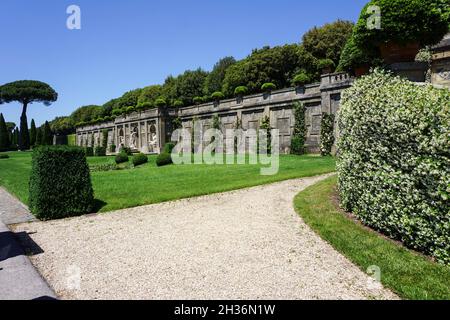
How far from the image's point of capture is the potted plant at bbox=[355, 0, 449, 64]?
991 centimetres

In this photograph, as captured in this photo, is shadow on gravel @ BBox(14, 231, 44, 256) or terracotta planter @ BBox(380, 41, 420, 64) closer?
shadow on gravel @ BBox(14, 231, 44, 256)

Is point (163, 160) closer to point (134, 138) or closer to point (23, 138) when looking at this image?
point (134, 138)

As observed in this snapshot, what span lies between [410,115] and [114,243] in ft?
19.7

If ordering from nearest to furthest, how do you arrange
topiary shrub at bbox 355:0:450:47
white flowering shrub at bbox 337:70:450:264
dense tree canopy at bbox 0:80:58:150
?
white flowering shrub at bbox 337:70:450:264
topiary shrub at bbox 355:0:450:47
dense tree canopy at bbox 0:80:58:150

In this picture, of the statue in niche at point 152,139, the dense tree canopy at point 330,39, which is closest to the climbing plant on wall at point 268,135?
the dense tree canopy at point 330,39

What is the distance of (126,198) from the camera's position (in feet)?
35.2

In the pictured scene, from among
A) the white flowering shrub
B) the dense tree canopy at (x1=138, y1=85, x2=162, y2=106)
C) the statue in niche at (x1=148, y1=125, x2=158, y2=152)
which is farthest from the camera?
the dense tree canopy at (x1=138, y1=85, x2=162, y2=106)

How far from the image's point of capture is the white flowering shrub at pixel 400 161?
507cm

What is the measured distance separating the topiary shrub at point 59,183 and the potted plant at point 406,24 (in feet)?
32.5

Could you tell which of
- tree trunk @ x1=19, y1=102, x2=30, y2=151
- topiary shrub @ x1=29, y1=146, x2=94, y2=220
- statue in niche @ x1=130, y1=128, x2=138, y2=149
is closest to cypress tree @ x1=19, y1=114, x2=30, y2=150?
tree trunk @ x1=19, y1=102, x2=30, y2=151

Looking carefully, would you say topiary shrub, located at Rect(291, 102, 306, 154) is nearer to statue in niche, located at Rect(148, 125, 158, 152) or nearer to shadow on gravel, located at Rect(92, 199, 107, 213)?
shadow on gravel, located at Rect(92, 199, 107, 213)

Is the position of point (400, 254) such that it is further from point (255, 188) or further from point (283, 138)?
point (283, 138)

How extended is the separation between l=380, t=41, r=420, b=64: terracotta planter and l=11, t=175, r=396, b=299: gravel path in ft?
21.8

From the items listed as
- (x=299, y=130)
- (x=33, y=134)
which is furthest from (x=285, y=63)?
(x=33, y=134)
